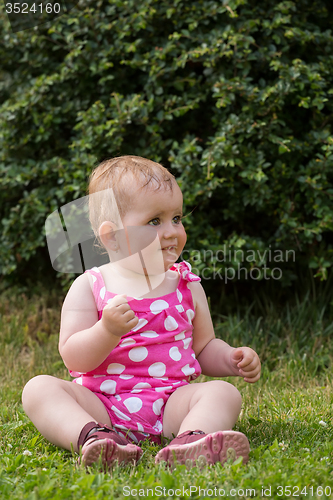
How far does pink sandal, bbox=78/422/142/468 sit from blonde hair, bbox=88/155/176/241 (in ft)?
2.28

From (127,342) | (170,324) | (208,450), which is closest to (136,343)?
(127,342)

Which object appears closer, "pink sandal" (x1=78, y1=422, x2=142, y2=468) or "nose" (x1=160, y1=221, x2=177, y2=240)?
"pink sandal" (x1=78, y1=422, x2=142, y2=468)

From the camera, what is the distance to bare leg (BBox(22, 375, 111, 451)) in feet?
5.51

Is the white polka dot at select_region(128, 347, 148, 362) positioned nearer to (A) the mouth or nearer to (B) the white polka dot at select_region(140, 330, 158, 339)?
(B) the white polka dot at select_region(140, 330, 158, 339)

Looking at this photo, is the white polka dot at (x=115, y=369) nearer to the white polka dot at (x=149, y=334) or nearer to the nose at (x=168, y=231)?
the white polka dot at (x=149, y=334)

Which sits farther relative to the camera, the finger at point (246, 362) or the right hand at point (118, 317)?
the finger at point (246, 362)

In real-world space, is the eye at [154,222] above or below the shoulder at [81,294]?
above

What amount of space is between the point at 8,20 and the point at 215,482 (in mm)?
3369

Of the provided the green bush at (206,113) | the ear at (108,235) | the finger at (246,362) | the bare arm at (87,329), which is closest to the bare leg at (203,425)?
the finger at (246,362)

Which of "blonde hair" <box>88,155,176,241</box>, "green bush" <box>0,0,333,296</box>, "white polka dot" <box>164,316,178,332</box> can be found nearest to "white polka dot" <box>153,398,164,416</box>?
"white polka dot" <box>164,316,178,332</box>

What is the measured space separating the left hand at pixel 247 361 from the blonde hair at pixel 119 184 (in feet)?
2.02

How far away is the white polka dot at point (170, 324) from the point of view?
76.9 inches

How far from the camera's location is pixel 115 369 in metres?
1.90

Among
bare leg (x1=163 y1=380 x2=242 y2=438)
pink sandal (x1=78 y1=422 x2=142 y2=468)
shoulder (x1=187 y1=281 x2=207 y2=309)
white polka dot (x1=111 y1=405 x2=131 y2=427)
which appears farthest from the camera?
shoulder (x1=187 y1=281 x2=207 y2=309)
